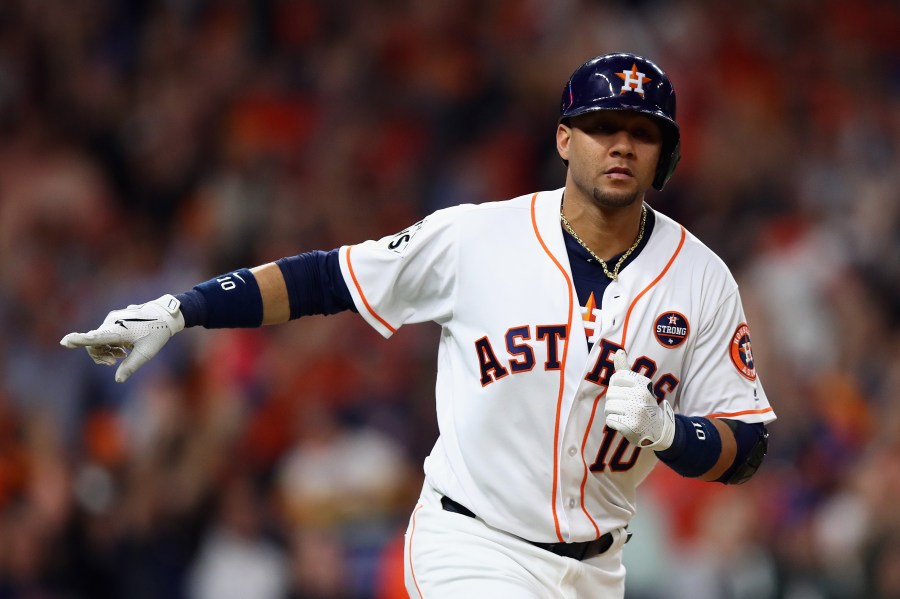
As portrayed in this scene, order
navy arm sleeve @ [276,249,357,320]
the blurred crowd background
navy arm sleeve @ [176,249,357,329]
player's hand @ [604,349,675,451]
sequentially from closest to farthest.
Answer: player's hand @ [604,349,675,451]
navy arm sleeve @ [176,249,357,329]
navy arm sleeve @ [276,249,357,320]
the blurred crowd background

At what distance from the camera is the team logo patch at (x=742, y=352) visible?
149 inches

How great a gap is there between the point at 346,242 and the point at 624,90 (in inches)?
187

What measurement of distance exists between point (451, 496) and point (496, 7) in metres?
6.56

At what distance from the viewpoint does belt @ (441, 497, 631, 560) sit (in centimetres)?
375

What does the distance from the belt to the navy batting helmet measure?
1.15m

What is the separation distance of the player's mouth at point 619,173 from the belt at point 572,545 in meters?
1.02

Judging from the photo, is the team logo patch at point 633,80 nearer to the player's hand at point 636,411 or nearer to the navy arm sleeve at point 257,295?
the player's hand at point 636,411

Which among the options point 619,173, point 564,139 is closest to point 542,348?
point 619,173

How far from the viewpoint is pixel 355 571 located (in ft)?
22.4

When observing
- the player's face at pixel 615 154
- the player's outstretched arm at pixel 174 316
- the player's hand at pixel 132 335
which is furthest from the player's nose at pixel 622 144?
the player's hand at pixel 132 335

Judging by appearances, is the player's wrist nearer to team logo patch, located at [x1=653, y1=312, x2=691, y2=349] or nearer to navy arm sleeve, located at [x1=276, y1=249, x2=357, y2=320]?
team logo patch, located at [x1=653, y1=312, x2=691, y2=349]

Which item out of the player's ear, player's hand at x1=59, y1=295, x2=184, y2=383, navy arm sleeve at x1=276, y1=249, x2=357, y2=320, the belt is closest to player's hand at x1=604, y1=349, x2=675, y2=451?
the belt

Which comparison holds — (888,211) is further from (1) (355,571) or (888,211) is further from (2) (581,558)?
(2) (581,558)

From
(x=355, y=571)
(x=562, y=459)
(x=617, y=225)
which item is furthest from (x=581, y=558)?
(x=355, y=571)
